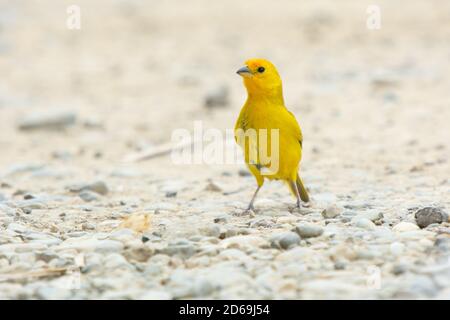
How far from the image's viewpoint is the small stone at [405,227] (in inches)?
173

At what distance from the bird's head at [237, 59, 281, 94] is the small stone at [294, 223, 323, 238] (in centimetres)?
120

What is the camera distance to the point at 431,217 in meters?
4.48

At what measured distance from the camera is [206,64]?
40.7 feet

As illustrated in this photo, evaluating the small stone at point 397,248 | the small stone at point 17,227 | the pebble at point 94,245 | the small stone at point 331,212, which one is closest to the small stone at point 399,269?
the small stone at point 397,248

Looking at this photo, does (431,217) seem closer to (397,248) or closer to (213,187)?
(397,248)

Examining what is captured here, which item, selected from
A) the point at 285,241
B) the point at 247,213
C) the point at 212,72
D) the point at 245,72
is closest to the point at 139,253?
the point at 285,241

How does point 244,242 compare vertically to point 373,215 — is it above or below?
below

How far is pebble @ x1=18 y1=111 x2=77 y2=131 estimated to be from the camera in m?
9.29

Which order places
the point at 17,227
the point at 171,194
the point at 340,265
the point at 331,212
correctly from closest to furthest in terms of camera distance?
1. the point at 340,265
2. the point at 17,227
3. the point at 331,212
4. the point at 171,194

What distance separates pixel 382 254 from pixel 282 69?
8.31 m

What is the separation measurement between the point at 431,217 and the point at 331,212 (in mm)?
621

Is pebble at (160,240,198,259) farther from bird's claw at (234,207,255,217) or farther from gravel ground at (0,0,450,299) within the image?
bird's claw at (234,207,255,217)

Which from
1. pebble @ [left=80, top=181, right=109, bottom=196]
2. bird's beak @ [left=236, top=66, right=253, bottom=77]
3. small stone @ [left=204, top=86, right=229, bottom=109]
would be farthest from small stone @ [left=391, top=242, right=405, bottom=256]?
small stone @ [left=204, top=86, right=229, bottom=109]
